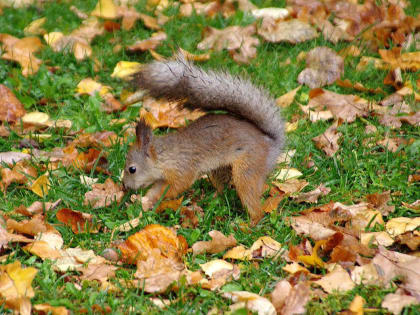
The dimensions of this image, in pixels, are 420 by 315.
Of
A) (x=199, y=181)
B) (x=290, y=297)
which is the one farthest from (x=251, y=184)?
(x=290, y=297)

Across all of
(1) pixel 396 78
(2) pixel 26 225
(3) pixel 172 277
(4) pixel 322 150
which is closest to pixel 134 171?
(2) pixel 26 225

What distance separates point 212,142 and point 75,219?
79 centimetres

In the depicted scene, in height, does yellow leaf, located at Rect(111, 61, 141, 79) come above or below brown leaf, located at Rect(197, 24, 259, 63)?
below

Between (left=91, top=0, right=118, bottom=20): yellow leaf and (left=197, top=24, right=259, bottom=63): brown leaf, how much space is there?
2.56 feet

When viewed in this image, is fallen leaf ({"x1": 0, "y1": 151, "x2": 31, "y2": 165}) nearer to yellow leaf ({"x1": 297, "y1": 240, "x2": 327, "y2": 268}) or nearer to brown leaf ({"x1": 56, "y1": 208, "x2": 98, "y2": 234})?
brown leaf ({"x1": 56, "y1": 208, "x2": 98, "y2": 234})

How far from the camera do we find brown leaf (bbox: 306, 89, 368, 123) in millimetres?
3535

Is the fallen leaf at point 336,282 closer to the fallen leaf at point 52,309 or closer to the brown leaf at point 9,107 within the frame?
the fallen leaf at point 52,309

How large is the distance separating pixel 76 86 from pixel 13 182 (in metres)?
1.07

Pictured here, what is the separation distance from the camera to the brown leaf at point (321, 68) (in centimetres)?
389

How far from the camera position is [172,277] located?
2215mm

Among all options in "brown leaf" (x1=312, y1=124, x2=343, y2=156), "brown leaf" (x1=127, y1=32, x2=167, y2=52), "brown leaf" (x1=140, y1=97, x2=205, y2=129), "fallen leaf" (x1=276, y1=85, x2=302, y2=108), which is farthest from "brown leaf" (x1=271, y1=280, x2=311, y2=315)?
"brown leaf" (x1=127, y1=32, x2=167, y2=52)

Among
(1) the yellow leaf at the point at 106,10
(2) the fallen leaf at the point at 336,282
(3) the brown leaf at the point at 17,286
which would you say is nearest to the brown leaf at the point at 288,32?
(1) the yellow leaf at the point at 106,10

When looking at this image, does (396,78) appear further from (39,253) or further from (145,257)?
(39,253)

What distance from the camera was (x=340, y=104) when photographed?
11.8 feet
